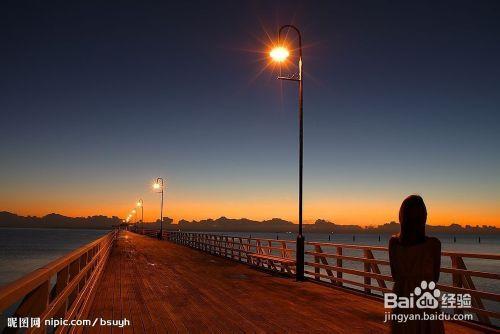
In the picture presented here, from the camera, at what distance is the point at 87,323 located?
8289mm

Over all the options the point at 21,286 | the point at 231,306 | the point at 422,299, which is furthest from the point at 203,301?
the point at 21,286

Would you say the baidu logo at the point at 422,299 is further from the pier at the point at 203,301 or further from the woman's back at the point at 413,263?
the pier at the point at 203,301

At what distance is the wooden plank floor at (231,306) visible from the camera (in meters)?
8.34

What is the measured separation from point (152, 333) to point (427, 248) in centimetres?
529

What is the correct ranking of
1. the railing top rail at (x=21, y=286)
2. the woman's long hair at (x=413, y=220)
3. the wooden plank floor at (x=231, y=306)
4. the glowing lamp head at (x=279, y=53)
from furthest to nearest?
the glowing lamp head at (x=279, y=53) → the wooden plank floor at (x=231, y=306) → the woman's long hair at (x=413, y=220) → the railing top rail at (x=21, y=286)

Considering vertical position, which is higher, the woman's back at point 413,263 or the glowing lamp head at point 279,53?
the glowing lamp head at point 279,53

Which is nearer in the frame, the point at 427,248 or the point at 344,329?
the point at 427,248

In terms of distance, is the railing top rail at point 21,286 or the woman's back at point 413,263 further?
the woman's back at point 413,263

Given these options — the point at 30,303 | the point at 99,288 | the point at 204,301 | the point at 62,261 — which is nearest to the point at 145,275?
the point at 99,288

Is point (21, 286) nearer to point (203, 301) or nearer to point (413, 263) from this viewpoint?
point (413, 263)

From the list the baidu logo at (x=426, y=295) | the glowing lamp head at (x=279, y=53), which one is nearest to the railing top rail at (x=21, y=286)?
the baidu logo at (x=426, y=295)

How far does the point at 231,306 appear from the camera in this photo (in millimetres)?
10445

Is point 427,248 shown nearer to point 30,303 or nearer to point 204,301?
point 30,303

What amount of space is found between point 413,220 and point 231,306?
23.3 feet
